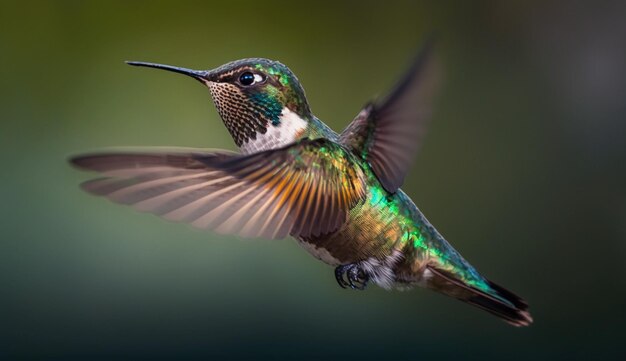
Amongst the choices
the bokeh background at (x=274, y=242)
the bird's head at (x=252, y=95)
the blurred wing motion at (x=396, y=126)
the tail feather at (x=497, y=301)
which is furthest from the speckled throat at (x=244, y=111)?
the bokeh background at (x=274, y=242)

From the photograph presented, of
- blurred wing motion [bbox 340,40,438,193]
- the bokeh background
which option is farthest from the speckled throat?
the bokeh background

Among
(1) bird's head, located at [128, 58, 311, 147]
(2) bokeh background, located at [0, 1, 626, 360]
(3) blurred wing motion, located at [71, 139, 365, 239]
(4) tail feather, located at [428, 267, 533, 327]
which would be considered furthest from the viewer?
(2) bokeh background, located at [0, 1, 626, 360]

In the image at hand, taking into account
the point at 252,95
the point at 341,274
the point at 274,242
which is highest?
the point at 252,95

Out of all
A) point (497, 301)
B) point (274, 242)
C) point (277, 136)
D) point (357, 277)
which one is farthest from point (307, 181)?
point (274, 242)

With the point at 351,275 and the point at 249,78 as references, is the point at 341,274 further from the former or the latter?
the point at 249,78

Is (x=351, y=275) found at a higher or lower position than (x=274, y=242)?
higher

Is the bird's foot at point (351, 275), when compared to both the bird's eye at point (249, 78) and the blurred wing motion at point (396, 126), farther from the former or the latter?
the bird's eye at point (249, 78)

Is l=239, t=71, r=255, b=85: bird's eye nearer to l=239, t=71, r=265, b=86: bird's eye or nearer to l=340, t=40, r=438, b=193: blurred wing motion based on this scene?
l=239, t=71, r=265, b=86: bird's eye
